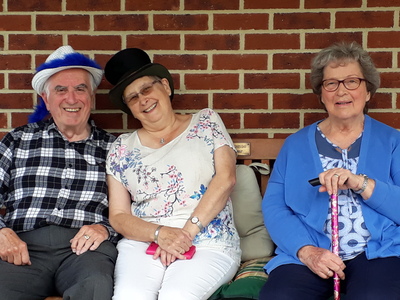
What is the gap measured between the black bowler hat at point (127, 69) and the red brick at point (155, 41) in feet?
0.82

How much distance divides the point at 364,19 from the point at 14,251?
2179 mm

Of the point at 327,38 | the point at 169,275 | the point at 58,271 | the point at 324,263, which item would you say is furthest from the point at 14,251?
the point at 327,38

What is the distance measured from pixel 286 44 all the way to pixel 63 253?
163 centimetres

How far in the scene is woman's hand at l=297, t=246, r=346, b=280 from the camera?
271cm

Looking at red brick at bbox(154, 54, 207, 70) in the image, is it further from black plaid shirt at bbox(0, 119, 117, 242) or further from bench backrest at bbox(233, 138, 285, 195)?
black plaid shirt at bbox(0, 119, 117, 242)

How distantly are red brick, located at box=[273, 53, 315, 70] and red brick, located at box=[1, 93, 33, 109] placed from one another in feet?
4.65

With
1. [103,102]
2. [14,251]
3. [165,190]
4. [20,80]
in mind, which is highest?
[20,80]

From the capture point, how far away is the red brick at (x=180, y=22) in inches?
141

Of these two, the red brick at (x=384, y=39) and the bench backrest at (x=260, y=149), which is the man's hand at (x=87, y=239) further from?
the red brick at (x=384, y=39)

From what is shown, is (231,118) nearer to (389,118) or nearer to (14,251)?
(389,118)

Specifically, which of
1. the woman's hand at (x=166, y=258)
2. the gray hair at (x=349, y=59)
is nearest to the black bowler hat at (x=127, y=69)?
the gray hair at (x=349, y=59)

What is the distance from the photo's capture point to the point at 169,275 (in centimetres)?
287

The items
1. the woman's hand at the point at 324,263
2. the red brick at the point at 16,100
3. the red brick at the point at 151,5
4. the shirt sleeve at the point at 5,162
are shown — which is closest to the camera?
the woman's hand at the point at 324,263

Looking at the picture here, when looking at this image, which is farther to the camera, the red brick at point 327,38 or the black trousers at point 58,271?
the red brick at point 327,38
